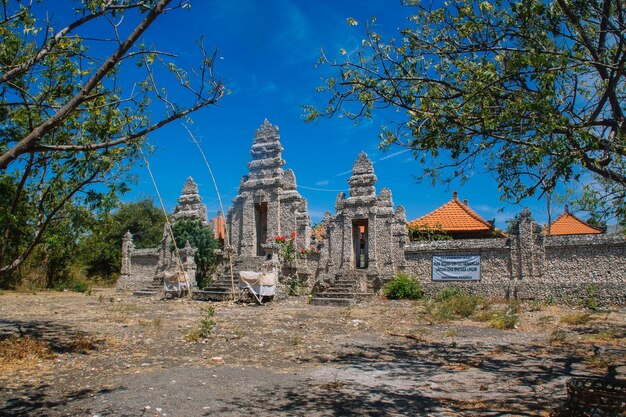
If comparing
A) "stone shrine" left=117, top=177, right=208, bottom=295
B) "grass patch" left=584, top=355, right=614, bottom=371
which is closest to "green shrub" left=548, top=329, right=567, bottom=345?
"grass patch" left=584, top=355, right=614, bottom=371

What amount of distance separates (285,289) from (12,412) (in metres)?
15.8

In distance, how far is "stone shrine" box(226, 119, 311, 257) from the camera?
23.8 meters

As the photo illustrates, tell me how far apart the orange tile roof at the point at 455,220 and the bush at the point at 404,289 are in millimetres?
3814

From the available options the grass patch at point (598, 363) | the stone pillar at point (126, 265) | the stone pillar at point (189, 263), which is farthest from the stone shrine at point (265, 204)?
the grass patch at point (598, 363)

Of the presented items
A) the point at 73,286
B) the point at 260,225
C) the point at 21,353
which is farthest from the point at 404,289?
the point at 73,286

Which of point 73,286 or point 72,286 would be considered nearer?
point 73,286

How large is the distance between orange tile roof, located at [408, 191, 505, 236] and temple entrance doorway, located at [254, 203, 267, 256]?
24.5 feet

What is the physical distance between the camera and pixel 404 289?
19469mm

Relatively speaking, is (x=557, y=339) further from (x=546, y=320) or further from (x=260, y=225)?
(x=260, y=225)

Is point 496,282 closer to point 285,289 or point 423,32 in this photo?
point 285,289

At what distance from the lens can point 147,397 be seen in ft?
18.9

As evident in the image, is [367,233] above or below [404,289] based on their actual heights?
above

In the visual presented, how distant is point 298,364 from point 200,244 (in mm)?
17191

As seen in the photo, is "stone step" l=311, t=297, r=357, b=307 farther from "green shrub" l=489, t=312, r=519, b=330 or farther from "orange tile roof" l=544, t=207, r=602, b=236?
"orange tile roof" l=544, t=207, r=602, b=236
